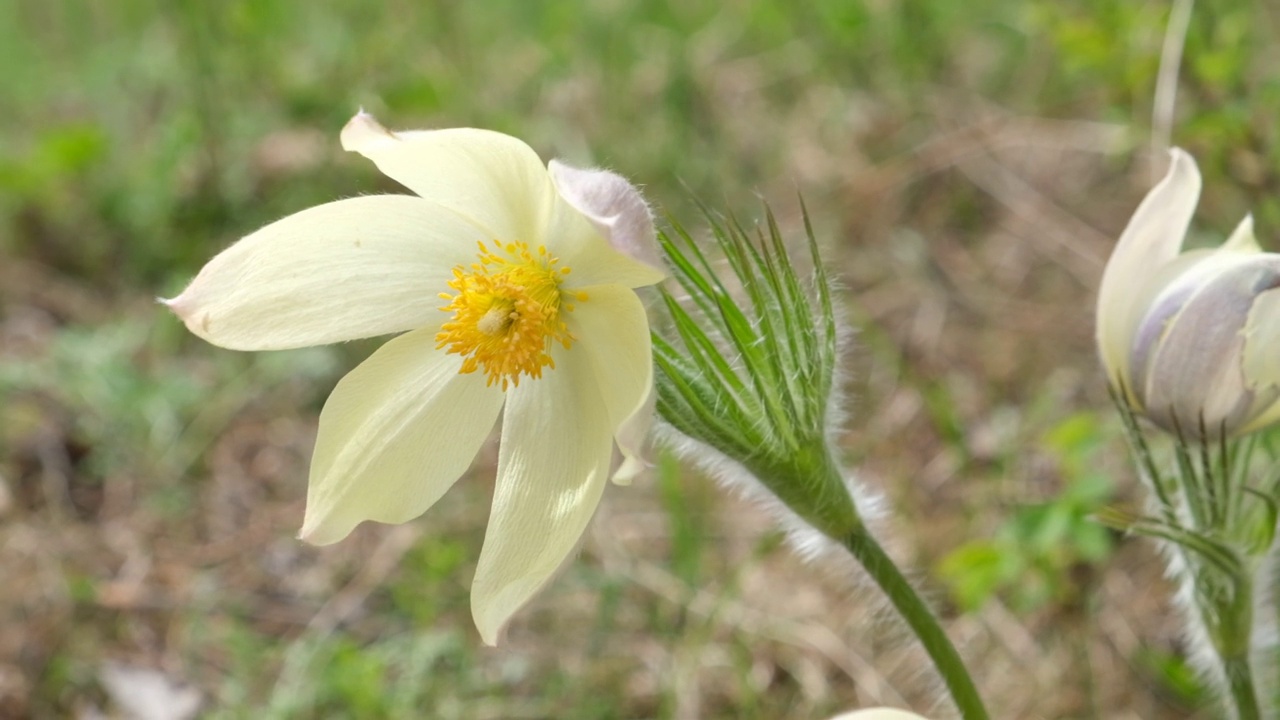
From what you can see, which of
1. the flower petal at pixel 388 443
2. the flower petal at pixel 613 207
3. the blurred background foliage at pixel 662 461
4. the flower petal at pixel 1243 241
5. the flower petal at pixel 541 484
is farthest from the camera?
the blurred background foliage at pixel 662 461

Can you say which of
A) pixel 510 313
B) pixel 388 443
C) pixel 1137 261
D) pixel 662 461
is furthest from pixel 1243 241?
pixel 662 461

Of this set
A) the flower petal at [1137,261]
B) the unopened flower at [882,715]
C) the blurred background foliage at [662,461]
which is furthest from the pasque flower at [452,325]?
the flower petal at [1137,261]

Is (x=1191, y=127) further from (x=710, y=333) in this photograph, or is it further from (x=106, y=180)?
(x=106, y=180)

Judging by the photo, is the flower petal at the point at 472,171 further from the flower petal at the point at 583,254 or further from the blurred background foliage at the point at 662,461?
the blurred background foliage at the point at 662,461

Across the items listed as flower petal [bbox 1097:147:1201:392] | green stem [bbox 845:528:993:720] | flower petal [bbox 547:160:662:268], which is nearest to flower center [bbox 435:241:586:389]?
flower petal [bbox 547:160:662:268]

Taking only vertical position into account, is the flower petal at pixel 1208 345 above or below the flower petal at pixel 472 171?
below

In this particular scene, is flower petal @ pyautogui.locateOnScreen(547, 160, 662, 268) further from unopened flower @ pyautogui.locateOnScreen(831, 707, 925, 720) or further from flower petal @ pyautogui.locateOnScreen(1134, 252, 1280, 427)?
flower petal @ pyautogui.locateOnScreen(1134, 252, 1280, 427)

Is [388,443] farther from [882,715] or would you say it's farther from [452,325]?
[882,715]
